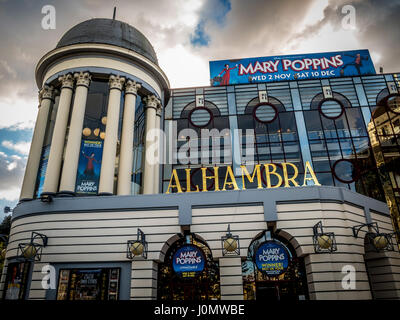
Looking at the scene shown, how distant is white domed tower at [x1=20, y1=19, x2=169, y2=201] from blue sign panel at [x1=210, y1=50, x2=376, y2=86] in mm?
7869

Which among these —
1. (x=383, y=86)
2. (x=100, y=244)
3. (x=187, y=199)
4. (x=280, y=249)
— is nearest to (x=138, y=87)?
(x=187, y=199)

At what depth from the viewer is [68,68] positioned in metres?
22.5

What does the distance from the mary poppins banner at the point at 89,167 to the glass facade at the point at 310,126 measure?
7.45 metres

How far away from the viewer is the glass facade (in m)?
27.2

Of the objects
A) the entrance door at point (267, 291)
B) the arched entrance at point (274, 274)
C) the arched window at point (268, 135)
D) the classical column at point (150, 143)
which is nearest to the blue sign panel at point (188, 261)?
the arched entrance at point (274, 274)

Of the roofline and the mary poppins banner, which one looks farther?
the roofline

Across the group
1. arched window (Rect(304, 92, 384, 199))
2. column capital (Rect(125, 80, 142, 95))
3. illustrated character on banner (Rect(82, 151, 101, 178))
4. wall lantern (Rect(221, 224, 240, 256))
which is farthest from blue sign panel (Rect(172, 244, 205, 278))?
arched window (Rect(304, 92, 384, 199))

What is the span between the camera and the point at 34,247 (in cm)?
1479

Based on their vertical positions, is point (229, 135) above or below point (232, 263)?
above

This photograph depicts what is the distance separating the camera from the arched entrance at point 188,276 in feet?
50.9

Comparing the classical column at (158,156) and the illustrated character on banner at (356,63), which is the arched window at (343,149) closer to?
the illustrated character on banner at (356,63)

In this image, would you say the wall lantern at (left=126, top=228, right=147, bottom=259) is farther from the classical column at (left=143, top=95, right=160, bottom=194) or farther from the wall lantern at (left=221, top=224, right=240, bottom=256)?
the classical column at (left=143, top=95, right=160, bottom=194)

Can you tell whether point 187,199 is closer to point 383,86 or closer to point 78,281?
point 78,281

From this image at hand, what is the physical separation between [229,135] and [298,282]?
15.8m
